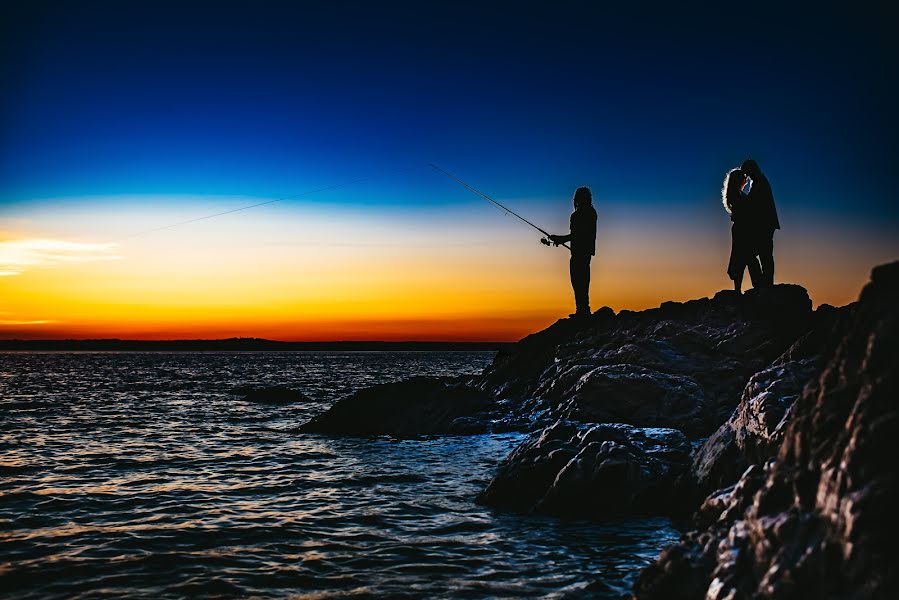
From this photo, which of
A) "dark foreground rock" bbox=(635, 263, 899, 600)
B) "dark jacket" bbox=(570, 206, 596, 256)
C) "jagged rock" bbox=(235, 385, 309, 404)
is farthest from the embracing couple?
"jagged rock" bbox=(235, 385, 309, 404)

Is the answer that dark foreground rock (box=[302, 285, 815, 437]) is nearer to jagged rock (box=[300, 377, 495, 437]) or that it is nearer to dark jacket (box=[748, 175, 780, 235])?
jagged rock (box=[300, 377, 495, 437])

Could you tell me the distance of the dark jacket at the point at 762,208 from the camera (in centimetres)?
1515

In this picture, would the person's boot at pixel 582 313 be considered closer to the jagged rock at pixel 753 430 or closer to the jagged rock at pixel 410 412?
the jagged rock at pixel 410 412


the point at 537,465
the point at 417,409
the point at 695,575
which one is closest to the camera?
the point at 695,575

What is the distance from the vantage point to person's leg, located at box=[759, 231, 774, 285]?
51.2 feet

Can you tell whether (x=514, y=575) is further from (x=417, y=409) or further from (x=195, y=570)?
(x=417, y=409)

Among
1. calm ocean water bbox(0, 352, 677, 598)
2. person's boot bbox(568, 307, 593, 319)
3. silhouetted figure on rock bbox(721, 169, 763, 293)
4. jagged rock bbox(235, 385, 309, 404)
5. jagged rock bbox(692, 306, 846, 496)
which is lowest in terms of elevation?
jagged rock bbox(235, 385, 309, 404)

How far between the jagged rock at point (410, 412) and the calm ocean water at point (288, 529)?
1494mm

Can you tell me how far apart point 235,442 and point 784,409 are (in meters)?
12.9

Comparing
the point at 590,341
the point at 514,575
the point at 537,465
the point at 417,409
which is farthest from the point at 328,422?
the point at 514,575

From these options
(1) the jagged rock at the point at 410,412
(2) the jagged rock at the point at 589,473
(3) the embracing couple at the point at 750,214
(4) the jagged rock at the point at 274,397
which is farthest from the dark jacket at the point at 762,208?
(4) the jagged rock at the point at 274,397

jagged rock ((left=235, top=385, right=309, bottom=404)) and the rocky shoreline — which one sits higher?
the rocky shoreline

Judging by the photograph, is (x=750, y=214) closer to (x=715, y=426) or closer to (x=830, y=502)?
(x=715, y=426)

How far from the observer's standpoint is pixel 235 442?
16391mm
